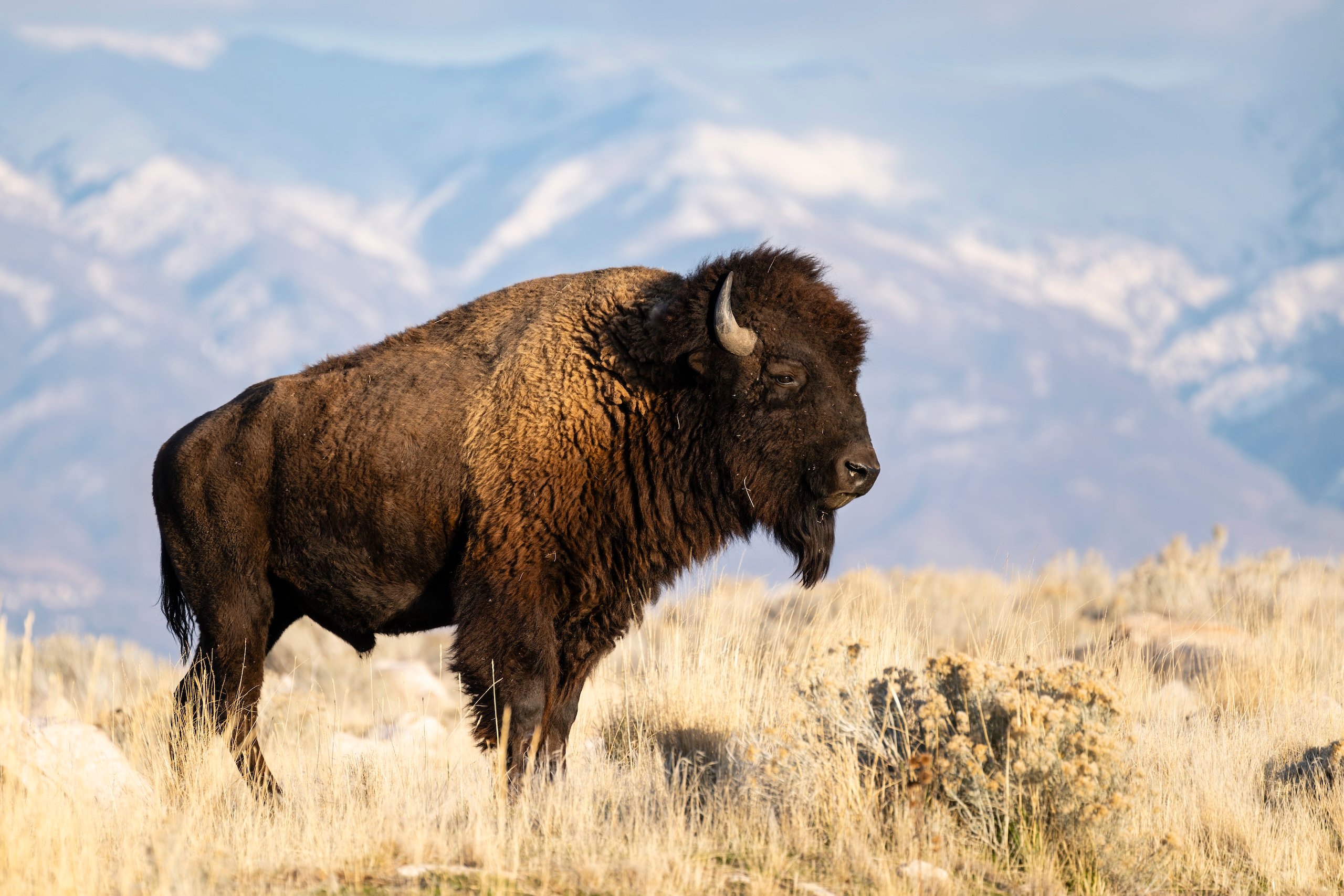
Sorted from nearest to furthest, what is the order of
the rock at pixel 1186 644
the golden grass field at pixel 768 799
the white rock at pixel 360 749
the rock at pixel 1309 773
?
the golden grass field at pixel 768 799, the rock at pixel 1309 773, the white rock at pixel 360 749, the rock at pixel 1186 644

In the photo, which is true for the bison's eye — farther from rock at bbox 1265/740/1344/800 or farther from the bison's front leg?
rock at bbox 1265/740/1344/800

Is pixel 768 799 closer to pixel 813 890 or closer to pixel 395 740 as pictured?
pixel 813 890

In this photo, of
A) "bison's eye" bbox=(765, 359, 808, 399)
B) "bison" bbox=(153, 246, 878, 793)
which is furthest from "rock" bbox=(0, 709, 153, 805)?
"bison's eye" bbox=(765, 359, 808, 399)

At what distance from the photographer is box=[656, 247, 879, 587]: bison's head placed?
6324mm

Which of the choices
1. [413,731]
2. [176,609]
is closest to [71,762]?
[176,609]

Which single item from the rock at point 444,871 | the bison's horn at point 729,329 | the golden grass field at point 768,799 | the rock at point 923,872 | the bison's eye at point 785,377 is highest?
the bison's horn at point 729,329

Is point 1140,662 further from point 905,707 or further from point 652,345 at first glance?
point 652,345

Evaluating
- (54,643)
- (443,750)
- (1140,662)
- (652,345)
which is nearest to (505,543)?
(652,345)

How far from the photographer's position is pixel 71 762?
6258 mm

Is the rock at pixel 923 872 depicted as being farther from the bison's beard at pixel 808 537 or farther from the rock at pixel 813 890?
the bison's beard at pixel 808 537

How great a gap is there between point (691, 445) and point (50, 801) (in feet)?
10.5

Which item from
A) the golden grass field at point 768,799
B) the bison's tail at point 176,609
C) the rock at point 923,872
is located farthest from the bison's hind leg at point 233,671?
the rock at point 923,872

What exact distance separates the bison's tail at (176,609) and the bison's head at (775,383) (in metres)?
2.93

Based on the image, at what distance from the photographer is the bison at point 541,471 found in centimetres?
625
